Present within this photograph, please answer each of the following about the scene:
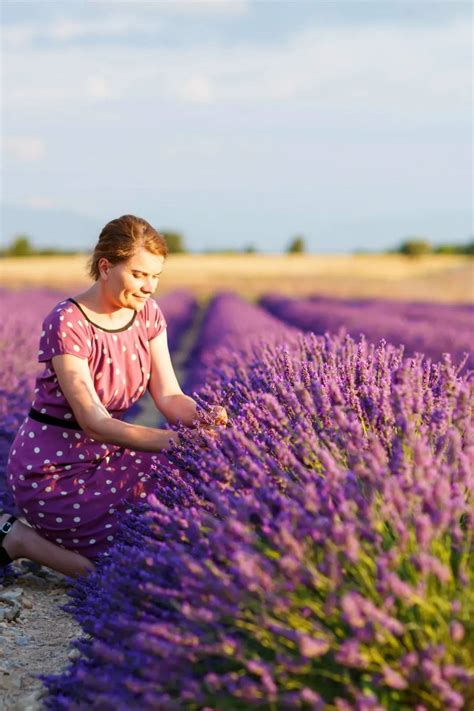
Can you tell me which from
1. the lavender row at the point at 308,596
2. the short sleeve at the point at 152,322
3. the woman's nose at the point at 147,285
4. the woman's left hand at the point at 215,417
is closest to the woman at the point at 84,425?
the woman's nose at the point at 147,285

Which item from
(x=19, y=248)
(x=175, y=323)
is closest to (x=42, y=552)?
(x=175, y=323)

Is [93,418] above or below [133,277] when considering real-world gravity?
below

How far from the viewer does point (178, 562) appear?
6.66 feet

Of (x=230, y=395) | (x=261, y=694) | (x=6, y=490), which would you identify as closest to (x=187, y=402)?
(x=230, y=395)

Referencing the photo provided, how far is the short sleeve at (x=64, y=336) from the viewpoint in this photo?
11.2ft

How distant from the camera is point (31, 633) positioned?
3207mm

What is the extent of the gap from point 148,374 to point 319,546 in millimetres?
1981

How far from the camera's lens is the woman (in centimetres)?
342

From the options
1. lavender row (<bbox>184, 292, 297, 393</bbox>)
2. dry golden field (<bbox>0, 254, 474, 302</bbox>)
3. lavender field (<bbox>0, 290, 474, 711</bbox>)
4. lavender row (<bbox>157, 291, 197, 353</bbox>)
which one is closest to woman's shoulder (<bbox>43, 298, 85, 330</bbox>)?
lavender field (<bbox>0, 290, 474, 711</bbox>)

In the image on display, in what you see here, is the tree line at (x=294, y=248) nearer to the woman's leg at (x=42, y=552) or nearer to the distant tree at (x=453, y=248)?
the distant tree at (x=453, y=248)

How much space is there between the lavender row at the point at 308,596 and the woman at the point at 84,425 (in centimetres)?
114

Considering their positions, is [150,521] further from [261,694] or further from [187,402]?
[187,402]

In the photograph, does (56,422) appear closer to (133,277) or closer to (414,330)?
(133,277)

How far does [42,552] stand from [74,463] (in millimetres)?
373
